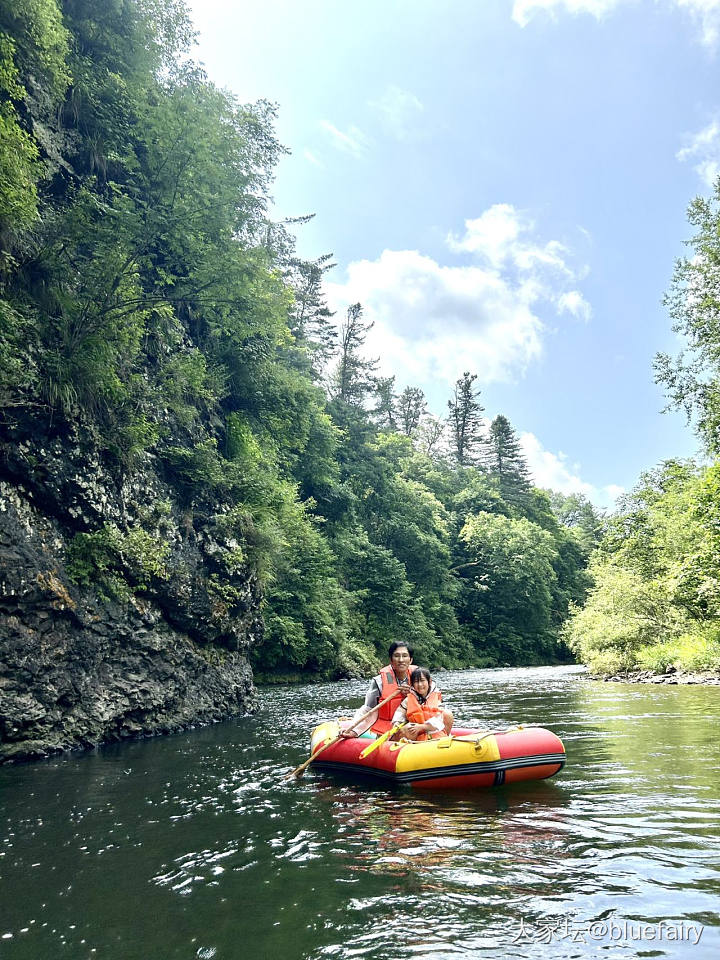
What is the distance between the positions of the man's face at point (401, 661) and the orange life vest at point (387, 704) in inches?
3.0

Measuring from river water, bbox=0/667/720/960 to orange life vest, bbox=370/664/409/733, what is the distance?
0.98 m

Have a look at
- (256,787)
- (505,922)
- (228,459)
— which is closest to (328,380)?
(228,459)

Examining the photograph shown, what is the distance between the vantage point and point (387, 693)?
25.8 ft

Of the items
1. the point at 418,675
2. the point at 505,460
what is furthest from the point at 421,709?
the point at 505,460

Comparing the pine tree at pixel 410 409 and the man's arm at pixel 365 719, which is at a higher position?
the pine tree at pixel 410 409

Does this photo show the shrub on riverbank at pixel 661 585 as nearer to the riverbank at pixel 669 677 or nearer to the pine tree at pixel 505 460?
the riverbank at pixel 669 677

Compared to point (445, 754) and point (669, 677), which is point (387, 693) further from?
point (669, 677)

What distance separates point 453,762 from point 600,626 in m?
20.0

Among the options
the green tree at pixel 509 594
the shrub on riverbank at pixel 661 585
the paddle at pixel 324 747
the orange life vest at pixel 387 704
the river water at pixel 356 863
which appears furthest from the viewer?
the green tree at pixel 509 594

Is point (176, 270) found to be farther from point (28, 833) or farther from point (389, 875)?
point (389, 875)

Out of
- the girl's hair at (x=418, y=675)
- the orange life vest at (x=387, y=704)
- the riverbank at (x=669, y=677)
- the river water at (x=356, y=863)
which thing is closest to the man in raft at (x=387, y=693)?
the orange life vest at (x=387, y=704)

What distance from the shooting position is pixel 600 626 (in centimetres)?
2434

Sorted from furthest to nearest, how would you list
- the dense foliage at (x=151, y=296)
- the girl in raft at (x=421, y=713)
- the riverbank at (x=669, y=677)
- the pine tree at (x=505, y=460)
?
the pine tree at (x=505, y=460) < the riverbank at (x=669, y=677) < the dense foliage at (x=151, y=296) < the girl in raft at (x=421, y=713)

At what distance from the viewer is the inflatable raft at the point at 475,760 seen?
20.6 ft
